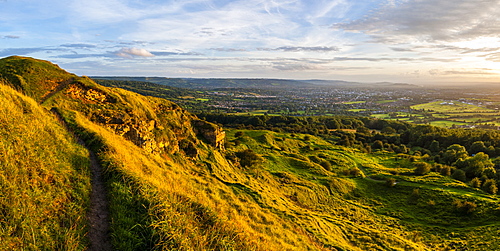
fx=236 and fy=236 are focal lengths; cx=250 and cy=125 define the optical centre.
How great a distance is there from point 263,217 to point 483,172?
86.5 metres

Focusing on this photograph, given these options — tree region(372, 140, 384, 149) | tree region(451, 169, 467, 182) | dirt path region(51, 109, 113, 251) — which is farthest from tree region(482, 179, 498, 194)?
dirt path region(51, 109, 113, 251)

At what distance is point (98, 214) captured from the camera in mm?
9328

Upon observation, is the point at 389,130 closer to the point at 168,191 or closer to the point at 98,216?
the point at 168,191

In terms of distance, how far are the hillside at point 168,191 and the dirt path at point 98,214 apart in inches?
5.3

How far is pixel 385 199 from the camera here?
2147 inches

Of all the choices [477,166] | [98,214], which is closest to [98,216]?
[98,214]

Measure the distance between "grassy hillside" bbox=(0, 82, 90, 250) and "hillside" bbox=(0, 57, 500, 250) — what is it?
44mm

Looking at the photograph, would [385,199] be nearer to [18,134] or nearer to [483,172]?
[483,172]

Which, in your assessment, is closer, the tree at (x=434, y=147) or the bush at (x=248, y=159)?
the bush at (x=248, y=159)

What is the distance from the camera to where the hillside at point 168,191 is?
8.62m

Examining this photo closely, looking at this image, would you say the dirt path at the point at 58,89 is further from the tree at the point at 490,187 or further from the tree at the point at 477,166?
the tree at the point at 477,166

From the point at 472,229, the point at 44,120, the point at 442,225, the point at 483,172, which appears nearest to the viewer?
the point at 44,120

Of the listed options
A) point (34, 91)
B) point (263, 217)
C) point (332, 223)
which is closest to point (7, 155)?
point (263, 217)

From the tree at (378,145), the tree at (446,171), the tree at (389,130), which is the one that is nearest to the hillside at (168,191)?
the tree at (446,171)
